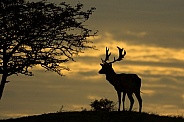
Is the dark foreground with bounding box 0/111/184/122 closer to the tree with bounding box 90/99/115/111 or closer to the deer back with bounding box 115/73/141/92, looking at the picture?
the deer back with bounding box 115/73/141/92

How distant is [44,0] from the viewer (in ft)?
131

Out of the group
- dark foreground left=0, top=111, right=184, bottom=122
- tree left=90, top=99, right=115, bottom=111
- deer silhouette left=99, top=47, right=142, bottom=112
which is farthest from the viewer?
tree left=90, top=99, right=115, bottom=111

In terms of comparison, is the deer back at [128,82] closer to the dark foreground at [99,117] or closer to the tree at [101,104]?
the dark foreground at [99,117]

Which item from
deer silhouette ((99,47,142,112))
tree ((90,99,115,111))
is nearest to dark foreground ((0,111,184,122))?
deer silhouette ((99,47,142,112))

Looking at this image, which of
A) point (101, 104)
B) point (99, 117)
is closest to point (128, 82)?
point (99, 117)

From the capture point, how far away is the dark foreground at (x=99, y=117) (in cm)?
3384

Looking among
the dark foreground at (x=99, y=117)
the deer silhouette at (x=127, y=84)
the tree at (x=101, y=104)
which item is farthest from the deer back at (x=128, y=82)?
the tree at (x=101, y=104)

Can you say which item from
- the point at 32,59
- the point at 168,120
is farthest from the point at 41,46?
the point at 168,120

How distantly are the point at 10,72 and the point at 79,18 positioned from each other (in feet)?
20.2

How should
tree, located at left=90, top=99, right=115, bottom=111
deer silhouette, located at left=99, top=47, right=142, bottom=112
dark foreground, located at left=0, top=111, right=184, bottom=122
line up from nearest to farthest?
dark foreground, located at left=0, top=111, right=184, bottom=122 < deer silhouette, located at left=99, top=47, right=142, bottom=112 < tree, located at left=90, top=99, right=115, bottom=111

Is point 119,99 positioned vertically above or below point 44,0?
below

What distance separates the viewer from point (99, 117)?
34.5m

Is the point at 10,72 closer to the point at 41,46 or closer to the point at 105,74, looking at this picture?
the point at 41,46

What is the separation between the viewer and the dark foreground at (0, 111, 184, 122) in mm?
33844
